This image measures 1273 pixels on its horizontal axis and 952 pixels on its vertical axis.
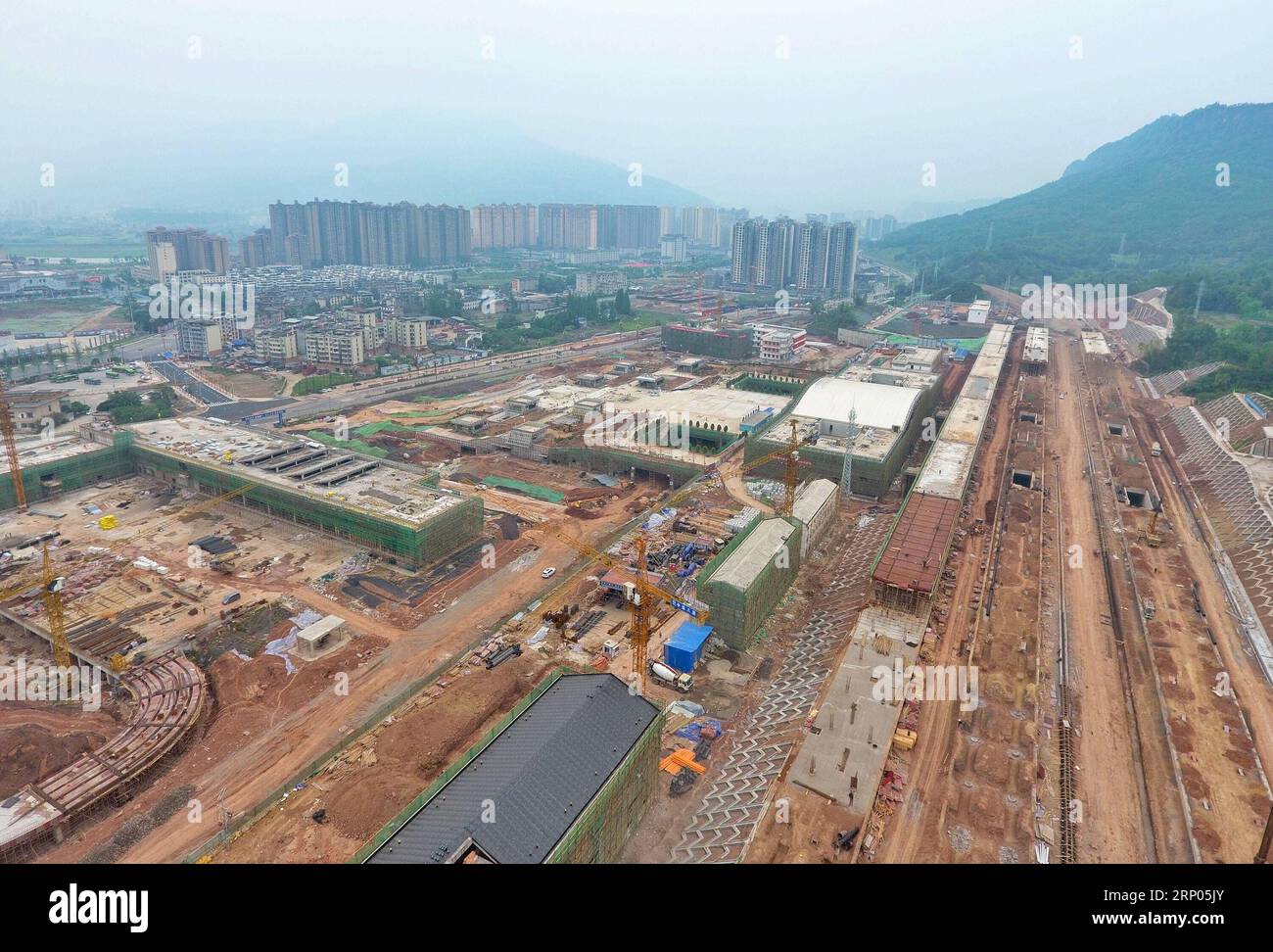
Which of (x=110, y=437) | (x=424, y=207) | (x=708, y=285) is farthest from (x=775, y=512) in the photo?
(x=424, y=207)

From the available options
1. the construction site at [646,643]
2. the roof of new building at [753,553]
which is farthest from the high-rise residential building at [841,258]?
the roof of new building at [753,553]

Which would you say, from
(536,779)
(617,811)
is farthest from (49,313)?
(617,811)

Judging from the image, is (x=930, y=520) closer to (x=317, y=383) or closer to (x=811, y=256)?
(x=317, y=383)

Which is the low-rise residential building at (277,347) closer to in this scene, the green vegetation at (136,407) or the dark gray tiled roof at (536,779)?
the green vegetation at (136,407)

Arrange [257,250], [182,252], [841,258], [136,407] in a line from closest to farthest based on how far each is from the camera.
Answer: [136,407], [182,252], [841,258], [257,250]

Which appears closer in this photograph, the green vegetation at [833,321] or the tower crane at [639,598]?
the tower crane at [639,598]
